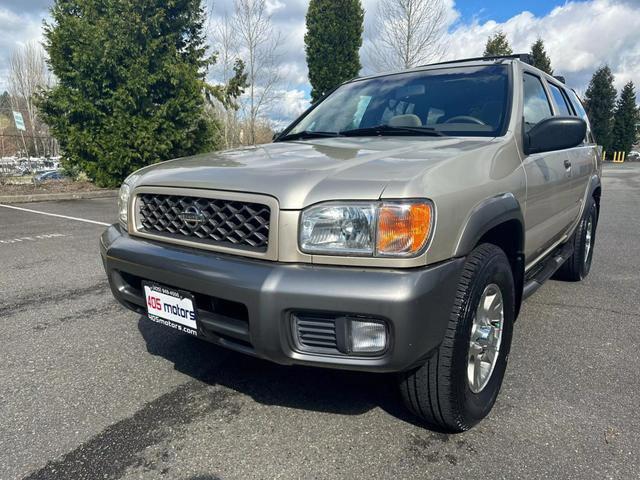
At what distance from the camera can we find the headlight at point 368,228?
1.71 metres

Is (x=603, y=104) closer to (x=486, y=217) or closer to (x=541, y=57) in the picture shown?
(x=541, y=57)

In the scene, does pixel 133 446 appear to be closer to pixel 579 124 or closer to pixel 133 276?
pixel 133 276

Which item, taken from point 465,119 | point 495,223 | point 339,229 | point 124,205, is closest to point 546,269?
point 465,119

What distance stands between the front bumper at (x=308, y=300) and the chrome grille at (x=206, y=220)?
84mm

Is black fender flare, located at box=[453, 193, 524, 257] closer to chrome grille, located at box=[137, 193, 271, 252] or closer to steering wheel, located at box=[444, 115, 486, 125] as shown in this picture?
steering wheel, located at box=[444, 115, 486, 125]

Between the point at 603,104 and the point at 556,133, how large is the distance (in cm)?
6002

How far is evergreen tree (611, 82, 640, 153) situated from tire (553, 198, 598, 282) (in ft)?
192

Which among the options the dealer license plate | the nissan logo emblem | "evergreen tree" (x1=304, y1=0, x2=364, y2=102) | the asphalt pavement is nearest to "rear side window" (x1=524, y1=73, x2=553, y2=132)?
the asphalt pavement

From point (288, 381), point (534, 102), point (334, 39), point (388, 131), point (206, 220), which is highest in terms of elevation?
point (334, 39)

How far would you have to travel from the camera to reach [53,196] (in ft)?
37.2

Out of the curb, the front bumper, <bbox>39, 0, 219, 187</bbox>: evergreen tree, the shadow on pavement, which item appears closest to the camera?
the front bumper

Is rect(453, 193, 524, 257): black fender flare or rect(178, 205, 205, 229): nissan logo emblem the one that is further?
rect(178, 205, 205, 229): nissan logo emblem

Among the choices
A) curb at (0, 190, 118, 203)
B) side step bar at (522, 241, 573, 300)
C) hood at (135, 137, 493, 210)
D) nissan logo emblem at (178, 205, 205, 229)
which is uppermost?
hood at (135, 137, 493, 210)

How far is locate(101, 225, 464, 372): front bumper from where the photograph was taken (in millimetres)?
1642
